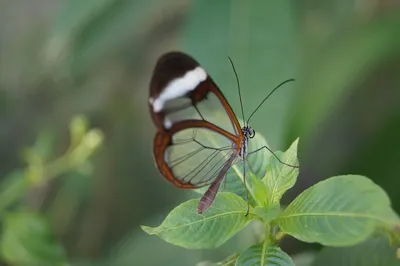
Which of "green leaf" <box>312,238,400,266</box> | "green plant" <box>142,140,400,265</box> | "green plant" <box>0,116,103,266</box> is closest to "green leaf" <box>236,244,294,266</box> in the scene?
"green plant" <box>142,140,400,265</box>

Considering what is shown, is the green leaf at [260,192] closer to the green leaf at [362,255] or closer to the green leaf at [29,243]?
the green leaf at [362,255]

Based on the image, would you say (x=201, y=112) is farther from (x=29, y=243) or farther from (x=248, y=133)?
(x=29, y=243)

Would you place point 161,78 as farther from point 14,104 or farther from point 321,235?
point 14,104

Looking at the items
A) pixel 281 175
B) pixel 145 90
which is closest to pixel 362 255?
pixel 281 175

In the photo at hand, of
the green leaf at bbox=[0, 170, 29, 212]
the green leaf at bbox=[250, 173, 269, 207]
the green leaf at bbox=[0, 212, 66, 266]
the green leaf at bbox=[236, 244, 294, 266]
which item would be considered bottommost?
the green leaf at bbox=[236, 244, 294, 266]

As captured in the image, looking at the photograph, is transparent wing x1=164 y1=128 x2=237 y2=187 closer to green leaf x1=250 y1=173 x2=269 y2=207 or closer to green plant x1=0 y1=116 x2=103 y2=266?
green leaf x1=250 y1=173 x2=269 y2=207
